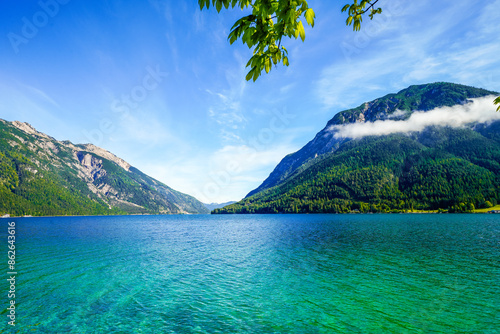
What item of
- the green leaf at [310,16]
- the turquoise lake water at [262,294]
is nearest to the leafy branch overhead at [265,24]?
the green leaf at [310,16]

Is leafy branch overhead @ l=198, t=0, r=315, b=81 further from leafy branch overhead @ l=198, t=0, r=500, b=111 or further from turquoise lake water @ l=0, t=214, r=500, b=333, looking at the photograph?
turquoise lake water @ l=0, t=214, r=500, b=333

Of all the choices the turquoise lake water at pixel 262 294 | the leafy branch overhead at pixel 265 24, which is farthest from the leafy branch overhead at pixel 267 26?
the turquoise lake water at pixel 262 294

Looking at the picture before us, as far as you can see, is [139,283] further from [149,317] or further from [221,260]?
[221,260]

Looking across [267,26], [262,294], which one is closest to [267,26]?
[267,26]

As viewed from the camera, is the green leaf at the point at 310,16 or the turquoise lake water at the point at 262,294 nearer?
the green leaf at the point at 310,16

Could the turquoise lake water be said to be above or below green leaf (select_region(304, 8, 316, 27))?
below

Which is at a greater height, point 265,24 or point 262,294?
point 265,24

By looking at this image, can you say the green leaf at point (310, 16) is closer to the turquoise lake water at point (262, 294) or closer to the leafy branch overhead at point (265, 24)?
the leafy branch overhead at point (265, 24)

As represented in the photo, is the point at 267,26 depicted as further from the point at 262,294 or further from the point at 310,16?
the point at 262,294

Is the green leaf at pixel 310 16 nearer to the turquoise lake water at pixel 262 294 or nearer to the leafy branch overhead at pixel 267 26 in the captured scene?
the leafy branch overhead at pixel 267 26

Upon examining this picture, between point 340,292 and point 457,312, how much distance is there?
28.5 ft

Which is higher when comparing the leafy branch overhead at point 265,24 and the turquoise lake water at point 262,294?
the leafy branch overhead at point 265,24

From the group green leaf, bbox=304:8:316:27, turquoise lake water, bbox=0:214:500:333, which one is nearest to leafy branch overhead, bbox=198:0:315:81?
green leaf, bbox=304:8:316:27

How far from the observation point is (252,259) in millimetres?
37719
